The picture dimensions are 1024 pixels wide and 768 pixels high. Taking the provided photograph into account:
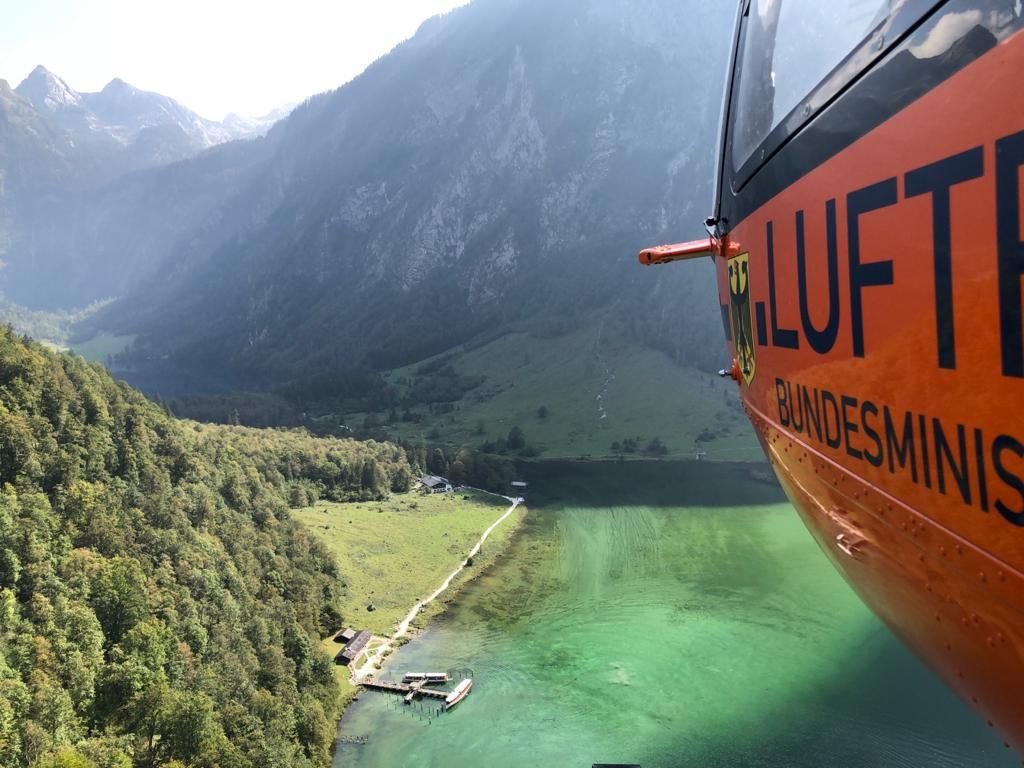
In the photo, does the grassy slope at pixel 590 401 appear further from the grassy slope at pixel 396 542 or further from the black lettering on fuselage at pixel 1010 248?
the black lettering on fuselage at pixel 1010 248

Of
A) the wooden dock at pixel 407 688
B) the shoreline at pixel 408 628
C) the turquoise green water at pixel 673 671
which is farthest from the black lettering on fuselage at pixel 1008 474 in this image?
the wooden dock at pixel 407 688

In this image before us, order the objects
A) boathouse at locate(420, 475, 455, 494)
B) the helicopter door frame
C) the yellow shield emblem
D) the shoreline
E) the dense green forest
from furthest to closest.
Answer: boathouse at locate(420, 475, 455, 494) → the shoreline → the dense green forest → the yellow shield emblem → the helicopter door frame

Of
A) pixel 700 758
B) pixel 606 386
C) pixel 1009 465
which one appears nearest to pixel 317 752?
pixel 700 758

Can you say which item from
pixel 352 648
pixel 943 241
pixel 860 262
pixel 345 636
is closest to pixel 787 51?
pixel 860 262

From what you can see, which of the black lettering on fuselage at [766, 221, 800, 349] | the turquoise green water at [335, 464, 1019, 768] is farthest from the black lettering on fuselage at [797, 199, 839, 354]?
the turquoise green water at [335, 464, 1019, 768]

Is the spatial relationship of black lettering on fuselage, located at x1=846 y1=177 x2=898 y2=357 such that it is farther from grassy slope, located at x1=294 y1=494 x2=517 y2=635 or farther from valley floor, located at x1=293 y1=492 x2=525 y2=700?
grassy slope, located at x1=294 y1=494 x2=517 y2=635

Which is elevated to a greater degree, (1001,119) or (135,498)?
(1001,119)

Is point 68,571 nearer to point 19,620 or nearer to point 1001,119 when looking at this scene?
point 19,620
